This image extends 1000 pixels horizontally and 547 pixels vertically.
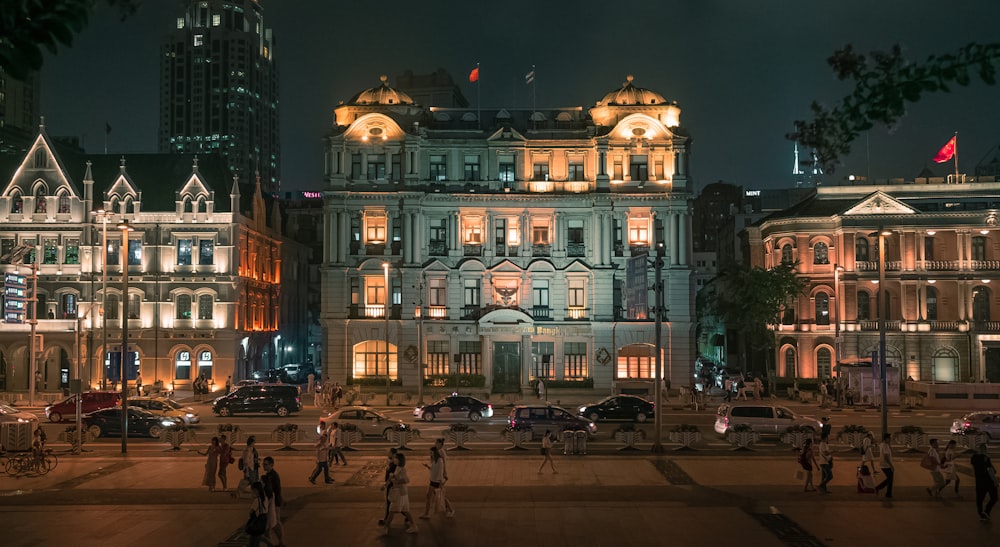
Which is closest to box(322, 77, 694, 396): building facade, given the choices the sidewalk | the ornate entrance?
the ornate entrance

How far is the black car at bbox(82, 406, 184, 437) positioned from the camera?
128 ft

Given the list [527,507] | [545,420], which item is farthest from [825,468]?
[545,420]

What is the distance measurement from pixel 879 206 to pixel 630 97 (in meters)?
20.7

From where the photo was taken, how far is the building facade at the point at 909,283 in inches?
2496

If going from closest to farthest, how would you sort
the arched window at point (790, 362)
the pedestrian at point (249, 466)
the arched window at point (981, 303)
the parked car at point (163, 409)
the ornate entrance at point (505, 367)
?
the pedestrian at point (249, 466) < the parked car at point (163, 409) < the ornate entrance at point (505, 367) < the arched window at point (981, 303) < the arched window at point (790, 362)

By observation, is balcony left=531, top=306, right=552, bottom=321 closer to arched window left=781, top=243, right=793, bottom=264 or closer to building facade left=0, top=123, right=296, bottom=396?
arched window left=781, top=243, right=793, bottom=264

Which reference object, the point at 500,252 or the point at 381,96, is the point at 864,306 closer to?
the point at 500,252

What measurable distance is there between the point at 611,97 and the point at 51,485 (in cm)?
4996

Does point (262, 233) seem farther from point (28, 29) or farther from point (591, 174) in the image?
point (28, 29)

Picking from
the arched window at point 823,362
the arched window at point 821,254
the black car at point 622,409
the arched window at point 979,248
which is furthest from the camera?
the arched window at point 821,254

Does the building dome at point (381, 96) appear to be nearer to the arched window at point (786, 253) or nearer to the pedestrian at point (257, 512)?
the arched window at point (786, 253)

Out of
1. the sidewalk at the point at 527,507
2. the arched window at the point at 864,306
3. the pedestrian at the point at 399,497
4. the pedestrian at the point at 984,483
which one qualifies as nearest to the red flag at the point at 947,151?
the arched window at the point at 864,306

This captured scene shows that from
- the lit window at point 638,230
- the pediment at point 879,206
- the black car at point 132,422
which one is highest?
the pediment at point 879,206

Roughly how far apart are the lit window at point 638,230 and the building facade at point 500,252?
0.35 feet
